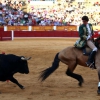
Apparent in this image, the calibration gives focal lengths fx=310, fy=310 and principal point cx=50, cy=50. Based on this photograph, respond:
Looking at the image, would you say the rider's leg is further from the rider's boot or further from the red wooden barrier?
the red wooden barrier

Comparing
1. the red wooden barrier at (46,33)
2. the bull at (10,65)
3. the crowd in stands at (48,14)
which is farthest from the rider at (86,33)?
the crowd in stands at (48,14)

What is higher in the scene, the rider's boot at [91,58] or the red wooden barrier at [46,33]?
the rider's boot at [91,58]

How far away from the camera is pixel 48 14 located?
29.8 m

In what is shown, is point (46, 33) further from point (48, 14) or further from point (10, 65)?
point (10, 65)

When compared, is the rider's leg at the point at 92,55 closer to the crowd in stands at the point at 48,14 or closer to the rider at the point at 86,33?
the rider at the point at 86,33

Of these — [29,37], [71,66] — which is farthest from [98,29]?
[71,66]

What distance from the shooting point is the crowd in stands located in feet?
92.3

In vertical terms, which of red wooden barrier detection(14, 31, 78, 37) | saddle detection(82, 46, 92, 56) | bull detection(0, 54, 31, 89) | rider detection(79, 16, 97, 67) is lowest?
red wooden barrier detection(14, 31, 78, 37)

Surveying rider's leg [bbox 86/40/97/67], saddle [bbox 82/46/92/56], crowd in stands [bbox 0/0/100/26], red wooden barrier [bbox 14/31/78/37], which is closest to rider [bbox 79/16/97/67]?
rider's leg [bbox 86/40/97/67]

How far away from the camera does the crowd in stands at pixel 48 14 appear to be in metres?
28.1

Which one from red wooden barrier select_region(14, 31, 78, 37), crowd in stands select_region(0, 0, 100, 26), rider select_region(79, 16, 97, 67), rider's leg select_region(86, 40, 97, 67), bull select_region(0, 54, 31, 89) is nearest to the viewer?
bull select_region(0, 54, 31, 89)

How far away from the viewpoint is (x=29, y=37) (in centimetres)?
2547

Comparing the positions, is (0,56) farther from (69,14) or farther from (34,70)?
(69,14)

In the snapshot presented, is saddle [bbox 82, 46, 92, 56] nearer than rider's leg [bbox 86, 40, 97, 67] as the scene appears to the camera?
No
